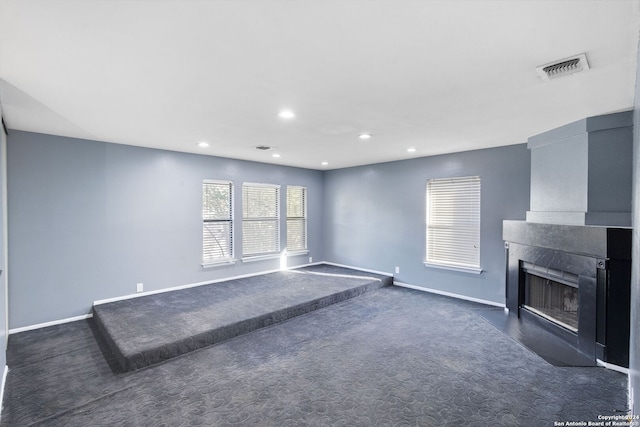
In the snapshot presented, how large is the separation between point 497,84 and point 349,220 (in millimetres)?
4738

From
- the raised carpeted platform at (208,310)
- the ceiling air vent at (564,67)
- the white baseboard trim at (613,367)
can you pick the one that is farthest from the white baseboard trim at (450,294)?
the ceiling air vent at (564,67)

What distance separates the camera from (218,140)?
4234 mm

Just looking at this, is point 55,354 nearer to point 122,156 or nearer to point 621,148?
point 122,156

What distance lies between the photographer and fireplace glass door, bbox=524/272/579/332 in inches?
139

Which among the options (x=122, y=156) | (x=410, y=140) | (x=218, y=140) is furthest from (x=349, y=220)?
(x=122, y=156)

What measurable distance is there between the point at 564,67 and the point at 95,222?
5511mm

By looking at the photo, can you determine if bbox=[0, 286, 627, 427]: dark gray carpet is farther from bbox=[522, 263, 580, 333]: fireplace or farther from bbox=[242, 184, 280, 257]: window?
bbox=[242, 184, 280, 257]: window

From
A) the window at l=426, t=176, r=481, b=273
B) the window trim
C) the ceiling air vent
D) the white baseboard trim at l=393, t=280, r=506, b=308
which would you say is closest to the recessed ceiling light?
the ceiling air vent

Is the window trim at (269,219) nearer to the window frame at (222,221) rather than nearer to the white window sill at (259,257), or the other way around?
the white window sill at (259,257)

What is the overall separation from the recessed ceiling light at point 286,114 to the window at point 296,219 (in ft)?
12.0

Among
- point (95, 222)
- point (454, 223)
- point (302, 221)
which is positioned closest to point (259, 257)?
point (302, 221)

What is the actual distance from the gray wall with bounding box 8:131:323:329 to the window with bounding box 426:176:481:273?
12.8ft

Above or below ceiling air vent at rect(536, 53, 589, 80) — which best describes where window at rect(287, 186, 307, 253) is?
below

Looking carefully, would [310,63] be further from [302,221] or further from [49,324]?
[302,221]
